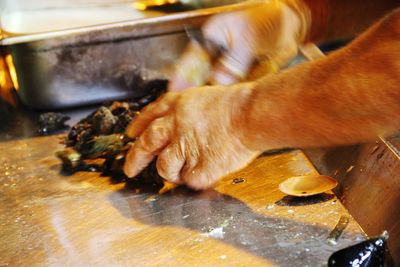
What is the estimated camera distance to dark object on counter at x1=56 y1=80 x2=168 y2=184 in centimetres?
171

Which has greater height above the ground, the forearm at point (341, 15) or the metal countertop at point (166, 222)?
the forearm at point (341, 15)

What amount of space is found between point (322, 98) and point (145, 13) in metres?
1.29

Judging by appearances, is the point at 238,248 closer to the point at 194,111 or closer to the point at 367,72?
the point at 194,111

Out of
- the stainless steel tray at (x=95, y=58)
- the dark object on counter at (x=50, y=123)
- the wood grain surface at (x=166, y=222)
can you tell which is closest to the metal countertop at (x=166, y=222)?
the wood grain surface at (x=166, y=222)

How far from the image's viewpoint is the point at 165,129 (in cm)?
148

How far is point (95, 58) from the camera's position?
2096 millimetres

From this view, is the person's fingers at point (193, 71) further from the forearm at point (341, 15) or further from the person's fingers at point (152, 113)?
the forearm at point (341, 15)

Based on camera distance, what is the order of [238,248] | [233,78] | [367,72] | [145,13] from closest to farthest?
[367,72]
[238,248]
[233,78]
[145,13]

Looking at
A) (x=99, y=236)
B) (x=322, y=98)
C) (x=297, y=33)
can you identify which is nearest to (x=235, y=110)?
(x=322, y=98)

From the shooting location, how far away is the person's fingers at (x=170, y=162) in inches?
57.4

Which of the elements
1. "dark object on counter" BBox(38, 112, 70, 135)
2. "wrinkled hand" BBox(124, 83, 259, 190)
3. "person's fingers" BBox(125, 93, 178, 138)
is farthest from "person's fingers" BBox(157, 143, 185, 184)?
"dark object on counter" BBox(38, 112, 70, 135)

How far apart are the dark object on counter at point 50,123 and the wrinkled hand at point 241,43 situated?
0.51 meters

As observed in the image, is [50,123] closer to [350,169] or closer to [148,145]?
[148,145]

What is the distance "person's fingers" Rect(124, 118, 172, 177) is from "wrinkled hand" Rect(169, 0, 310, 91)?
0.94 ft
